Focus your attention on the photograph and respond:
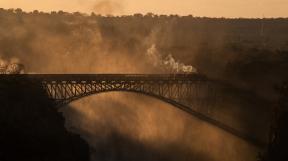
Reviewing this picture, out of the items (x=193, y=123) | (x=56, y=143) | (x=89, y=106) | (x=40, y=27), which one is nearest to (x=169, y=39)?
(x=40, y=27)

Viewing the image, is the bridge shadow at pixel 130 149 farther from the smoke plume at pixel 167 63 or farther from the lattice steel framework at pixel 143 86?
the smoke plume at pixel 167 63

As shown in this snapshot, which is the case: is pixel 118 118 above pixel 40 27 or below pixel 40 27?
below

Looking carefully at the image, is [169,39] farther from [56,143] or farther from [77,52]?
[56,143]

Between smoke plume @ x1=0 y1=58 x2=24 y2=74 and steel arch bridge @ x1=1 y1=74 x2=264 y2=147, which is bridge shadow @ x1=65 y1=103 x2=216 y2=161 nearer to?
steel arch bridge @ x1=1 y1=74 x2=264 y2=147

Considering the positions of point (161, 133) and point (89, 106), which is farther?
point (89, 106)

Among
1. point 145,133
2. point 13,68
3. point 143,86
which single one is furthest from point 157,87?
point 13,68

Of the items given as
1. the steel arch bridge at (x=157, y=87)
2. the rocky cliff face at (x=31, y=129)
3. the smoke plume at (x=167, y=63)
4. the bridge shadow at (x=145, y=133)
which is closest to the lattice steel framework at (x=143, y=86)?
the steel arch bridge at (x=157, y=87)
